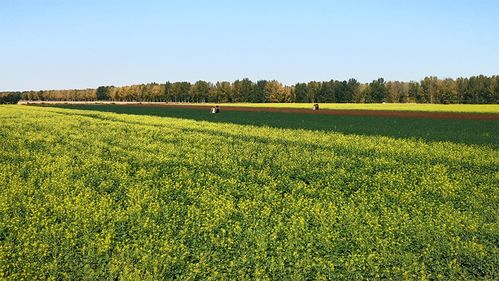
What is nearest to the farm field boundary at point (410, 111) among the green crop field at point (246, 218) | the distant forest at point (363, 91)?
the green crop field at point (246, 218)

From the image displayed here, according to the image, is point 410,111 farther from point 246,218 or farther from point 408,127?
point 246,218

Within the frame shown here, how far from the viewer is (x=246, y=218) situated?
971 cm

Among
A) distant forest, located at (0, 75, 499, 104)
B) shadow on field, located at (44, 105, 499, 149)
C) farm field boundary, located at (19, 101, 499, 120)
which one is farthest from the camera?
distant forest, located at (0, 75, 499, 104)

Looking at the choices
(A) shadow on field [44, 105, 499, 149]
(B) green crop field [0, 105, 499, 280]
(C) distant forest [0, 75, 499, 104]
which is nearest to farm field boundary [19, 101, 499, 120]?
(A) shadow on field [44, 105, 499, 149]

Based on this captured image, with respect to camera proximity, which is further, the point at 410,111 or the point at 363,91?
the point at 363,91

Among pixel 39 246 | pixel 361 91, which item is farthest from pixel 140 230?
pixel 361 91

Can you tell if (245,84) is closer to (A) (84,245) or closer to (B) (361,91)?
(B) (361,91)

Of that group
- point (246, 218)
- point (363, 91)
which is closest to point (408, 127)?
point (246, 218)

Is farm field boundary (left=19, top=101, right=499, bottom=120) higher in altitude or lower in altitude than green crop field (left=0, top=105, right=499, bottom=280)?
higher

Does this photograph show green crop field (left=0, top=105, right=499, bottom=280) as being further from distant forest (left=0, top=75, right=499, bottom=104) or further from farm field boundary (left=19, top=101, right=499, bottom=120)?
distant forest (left=0, top=75, right=499, bottom=104)

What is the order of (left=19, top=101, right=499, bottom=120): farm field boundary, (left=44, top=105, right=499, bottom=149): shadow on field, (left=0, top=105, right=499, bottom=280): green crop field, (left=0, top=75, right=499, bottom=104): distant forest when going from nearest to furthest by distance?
(left=0, top=105, right=499, bottom=280): green crop field
(left=44, top=105, right=499, bottom=149): shadow on field
(left=19, top=101, right=499, bottom=120): farm field boundary
(left=0, top=75, right=499, bottom=104): distant forest

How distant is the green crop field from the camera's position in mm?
7438

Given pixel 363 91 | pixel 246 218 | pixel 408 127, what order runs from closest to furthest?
pixel 246 218 → pixel 408 127 → pixel 363 91

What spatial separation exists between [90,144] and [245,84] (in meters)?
163
